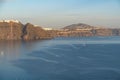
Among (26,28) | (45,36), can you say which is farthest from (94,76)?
(45,36)

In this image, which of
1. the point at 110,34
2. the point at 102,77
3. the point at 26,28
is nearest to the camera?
the point at 102,77

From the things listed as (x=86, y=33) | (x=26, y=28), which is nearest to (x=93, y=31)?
(x=86, y=33)

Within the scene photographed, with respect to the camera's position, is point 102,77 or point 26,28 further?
point 26,28

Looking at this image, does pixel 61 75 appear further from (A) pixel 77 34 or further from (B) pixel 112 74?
(A) pixel 77 34

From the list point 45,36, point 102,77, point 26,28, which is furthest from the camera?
point 45,36

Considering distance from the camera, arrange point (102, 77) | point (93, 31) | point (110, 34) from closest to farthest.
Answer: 1. point (102, 77)
2. point (93, 31)
3. point (110, 34)

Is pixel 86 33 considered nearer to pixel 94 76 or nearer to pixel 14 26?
pixel 14 26
